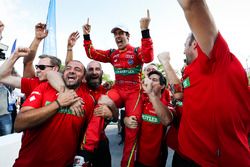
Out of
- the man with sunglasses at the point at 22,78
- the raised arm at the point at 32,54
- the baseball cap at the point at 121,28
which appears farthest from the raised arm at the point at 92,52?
the man with sunglasses at the point at 22,78

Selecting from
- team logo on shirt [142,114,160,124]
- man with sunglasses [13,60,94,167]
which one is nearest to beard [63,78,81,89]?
man with sunglasses [13,60,94,167]

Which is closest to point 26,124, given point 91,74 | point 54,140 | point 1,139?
point 54,140

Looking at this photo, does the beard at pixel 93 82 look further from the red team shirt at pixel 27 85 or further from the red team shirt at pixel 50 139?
the red team shirt at pixel 50 139

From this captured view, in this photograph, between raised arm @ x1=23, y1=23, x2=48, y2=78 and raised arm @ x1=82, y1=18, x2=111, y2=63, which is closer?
raised arm @ x1=23, y1=23, x2=48, y2=78

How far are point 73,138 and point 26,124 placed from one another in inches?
17.8

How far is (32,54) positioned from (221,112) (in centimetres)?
246

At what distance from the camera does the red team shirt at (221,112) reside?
55.1 inches

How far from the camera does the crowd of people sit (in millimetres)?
1407

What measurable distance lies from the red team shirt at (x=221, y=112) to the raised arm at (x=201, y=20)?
12 centimetres

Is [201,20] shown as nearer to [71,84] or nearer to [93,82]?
[71,84]

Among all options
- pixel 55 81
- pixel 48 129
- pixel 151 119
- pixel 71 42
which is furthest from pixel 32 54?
pixel 151 119

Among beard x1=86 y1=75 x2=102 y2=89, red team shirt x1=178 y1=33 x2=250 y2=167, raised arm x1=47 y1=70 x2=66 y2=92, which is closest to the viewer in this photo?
red team shirt x1=178 y1=33 x2=250 y2=167

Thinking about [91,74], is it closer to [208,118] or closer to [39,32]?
[39,32]

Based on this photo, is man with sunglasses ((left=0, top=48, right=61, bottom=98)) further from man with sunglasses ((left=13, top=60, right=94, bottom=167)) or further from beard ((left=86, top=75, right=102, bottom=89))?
beard ((left=86, top=75, right=102, bottom=89))
